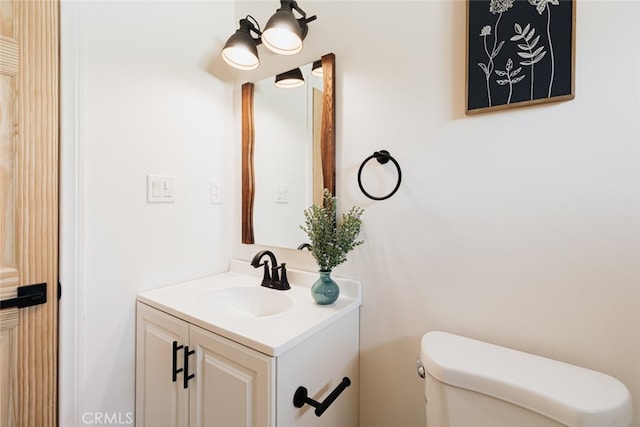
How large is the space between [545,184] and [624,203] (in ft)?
0.54

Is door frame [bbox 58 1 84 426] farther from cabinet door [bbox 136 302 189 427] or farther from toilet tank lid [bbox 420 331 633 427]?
Answer: toilet tank lid [bbox 420 331 633 427]

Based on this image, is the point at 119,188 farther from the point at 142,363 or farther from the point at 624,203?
the point at 624,203

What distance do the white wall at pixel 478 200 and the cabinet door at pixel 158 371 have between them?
0.56 m

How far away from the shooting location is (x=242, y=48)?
3.94ft

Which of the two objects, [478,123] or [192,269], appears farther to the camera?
[192,269]

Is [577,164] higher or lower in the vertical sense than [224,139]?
lower

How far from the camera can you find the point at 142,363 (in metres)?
1.14

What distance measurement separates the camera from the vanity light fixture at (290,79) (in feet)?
4.22

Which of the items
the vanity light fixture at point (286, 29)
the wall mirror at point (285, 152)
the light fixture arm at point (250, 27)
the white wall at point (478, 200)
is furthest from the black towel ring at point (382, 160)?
the light fixture arm at point (250, 27)

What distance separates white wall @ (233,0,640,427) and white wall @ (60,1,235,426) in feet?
1.73

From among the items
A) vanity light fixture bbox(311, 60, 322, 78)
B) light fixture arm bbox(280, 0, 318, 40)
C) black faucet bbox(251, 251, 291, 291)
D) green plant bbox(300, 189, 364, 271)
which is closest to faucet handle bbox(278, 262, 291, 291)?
black faucet bbox(251, 251, 291, 291)

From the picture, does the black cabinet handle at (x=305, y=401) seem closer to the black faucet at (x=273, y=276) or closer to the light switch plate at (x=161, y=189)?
the black faucet at (x=273, y=276)

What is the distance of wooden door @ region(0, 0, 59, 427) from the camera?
0.87 metres

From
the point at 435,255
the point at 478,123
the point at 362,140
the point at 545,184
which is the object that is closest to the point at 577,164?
the point at 545,184
